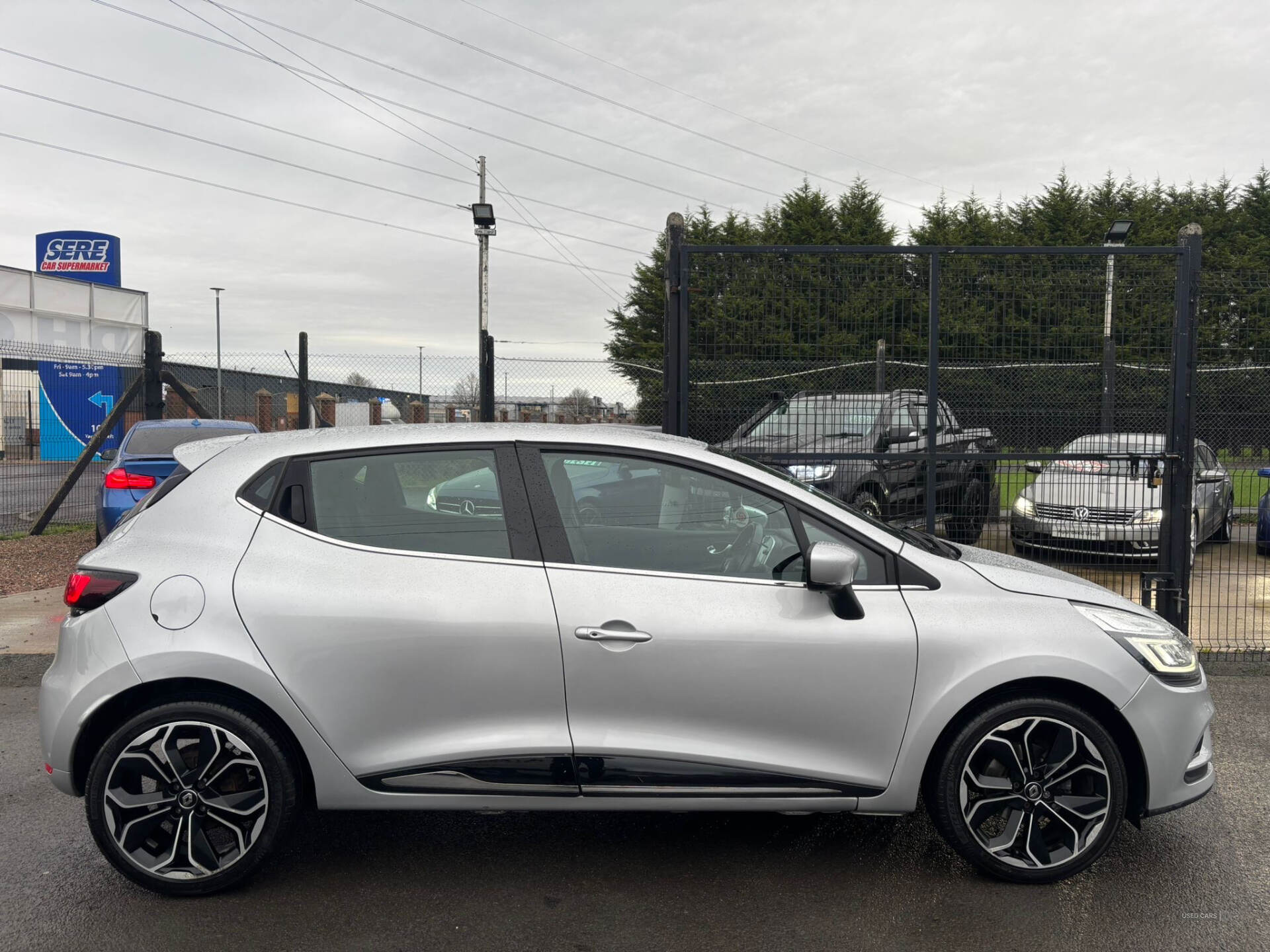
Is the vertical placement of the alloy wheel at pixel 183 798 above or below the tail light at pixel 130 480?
below

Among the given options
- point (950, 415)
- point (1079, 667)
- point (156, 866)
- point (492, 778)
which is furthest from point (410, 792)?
point (950, 415)

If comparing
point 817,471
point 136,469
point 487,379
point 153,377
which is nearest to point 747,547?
point 817,471

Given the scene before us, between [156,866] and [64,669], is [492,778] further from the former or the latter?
[64,669]

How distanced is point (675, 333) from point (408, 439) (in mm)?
3717

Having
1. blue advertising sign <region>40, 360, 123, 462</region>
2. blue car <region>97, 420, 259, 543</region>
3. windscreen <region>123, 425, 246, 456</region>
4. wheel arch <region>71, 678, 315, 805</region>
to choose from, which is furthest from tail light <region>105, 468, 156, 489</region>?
wheel arch <region>71, 678, 315, 805</region>

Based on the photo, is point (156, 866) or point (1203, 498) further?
point (1203, 498)

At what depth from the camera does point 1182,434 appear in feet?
23.3

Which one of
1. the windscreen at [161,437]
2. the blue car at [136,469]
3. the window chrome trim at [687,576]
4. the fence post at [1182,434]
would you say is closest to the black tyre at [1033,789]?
the window chrome trim at [687,576]

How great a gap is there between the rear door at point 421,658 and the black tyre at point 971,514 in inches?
177

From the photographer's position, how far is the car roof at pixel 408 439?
3.67 meters

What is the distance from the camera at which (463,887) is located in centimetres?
A: 351

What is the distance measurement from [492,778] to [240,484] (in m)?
1.38

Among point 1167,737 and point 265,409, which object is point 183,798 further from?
point 265,409

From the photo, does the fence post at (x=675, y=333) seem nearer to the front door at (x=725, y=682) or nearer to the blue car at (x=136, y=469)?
the front door at (x=725, y=682)
